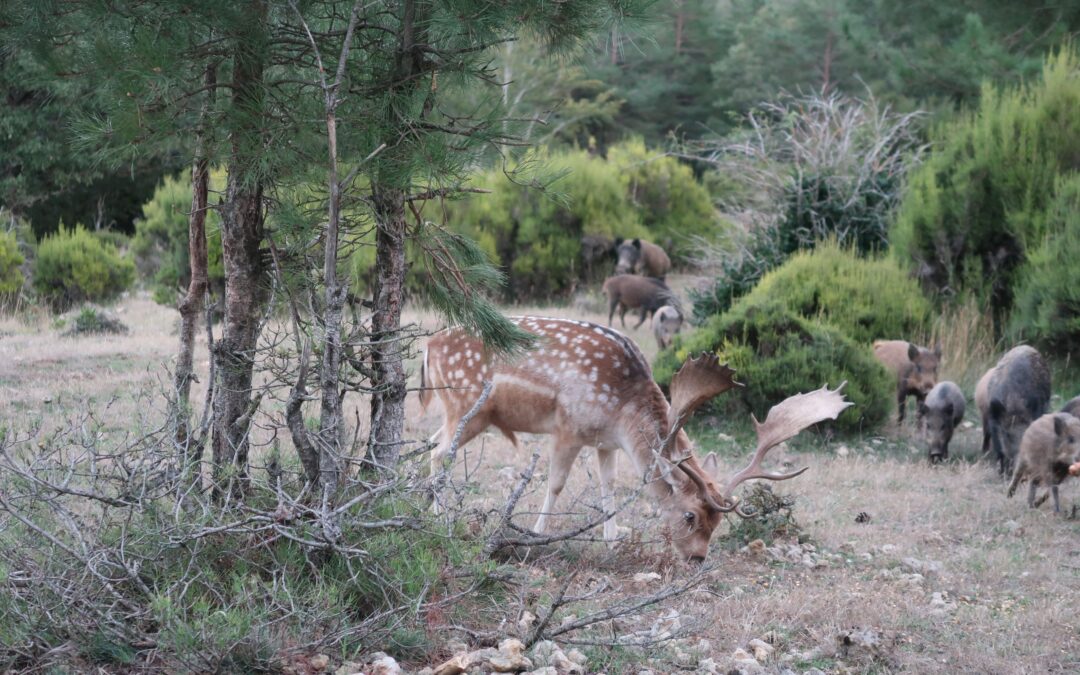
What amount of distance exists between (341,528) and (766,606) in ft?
8.27

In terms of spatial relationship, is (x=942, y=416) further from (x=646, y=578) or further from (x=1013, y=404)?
(x=646, y=578)

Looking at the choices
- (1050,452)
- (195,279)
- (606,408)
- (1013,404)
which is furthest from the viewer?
(1013,404)

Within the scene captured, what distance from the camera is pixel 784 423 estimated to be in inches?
261

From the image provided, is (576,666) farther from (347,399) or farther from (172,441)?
(347,399)

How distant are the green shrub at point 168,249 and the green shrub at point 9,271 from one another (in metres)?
1.91

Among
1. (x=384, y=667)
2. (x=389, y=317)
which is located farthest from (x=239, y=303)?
(x=384, y=667)

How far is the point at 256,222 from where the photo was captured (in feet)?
18.0

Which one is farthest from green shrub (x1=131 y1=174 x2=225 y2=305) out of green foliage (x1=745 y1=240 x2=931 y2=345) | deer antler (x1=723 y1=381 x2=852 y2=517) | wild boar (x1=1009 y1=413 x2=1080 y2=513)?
wild boar (x1=1009 y1=413 x2=1080 y2=513)

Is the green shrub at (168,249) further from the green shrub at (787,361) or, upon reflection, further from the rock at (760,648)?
the rock at (760,648)

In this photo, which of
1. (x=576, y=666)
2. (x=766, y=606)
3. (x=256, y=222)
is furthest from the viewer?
(x=766, y=606)

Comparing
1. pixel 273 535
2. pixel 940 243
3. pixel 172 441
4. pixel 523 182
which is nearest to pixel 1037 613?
pixel 523 182

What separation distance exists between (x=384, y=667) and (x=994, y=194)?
12402 mm

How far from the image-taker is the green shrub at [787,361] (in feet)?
36.0

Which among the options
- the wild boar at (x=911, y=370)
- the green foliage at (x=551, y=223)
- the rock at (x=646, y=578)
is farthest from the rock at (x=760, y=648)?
the green foliage at (x=551, y=223)
